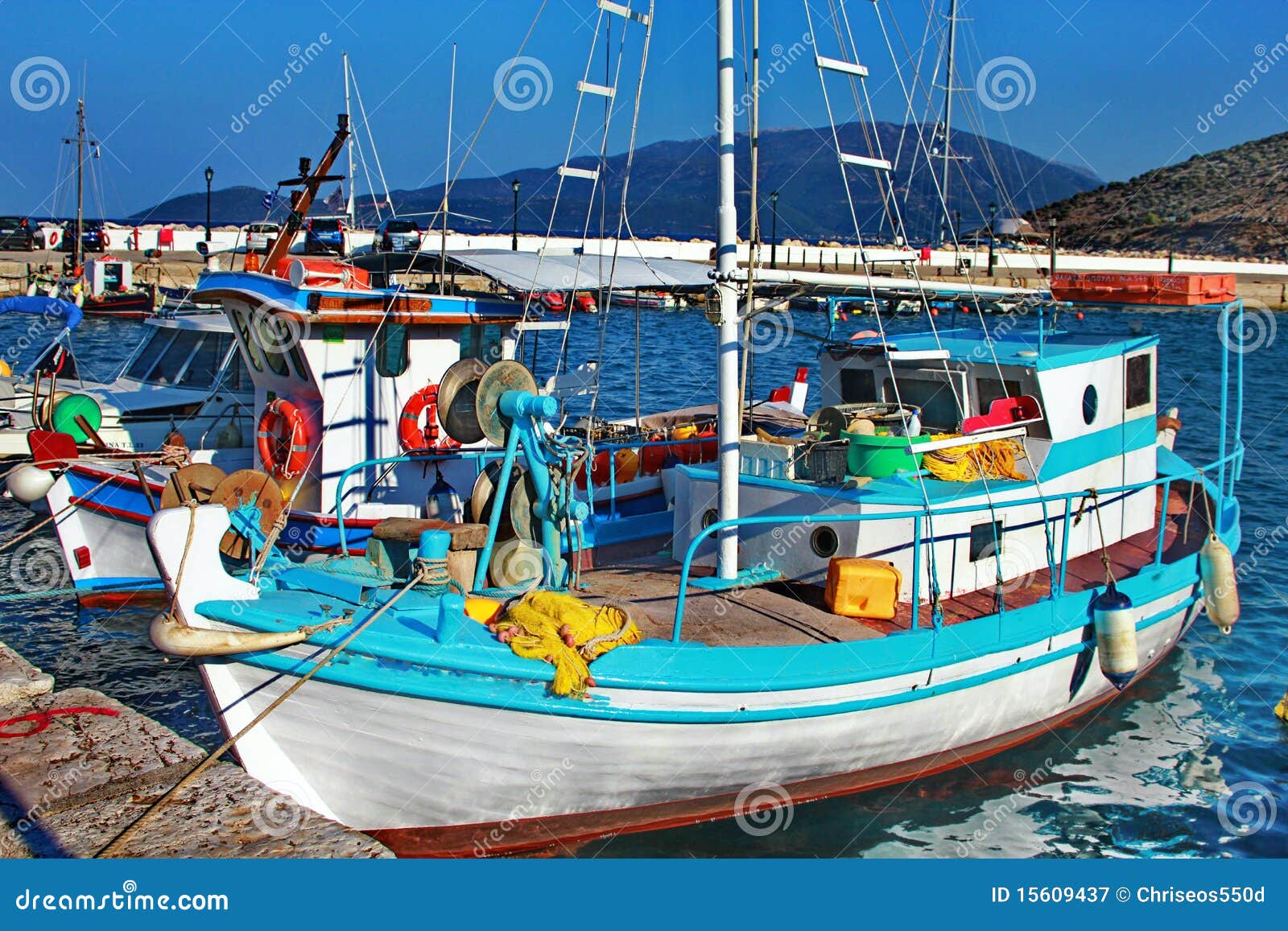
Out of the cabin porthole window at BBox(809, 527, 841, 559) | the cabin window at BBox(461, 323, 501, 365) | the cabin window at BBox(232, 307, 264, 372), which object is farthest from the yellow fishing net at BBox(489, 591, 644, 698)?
the cabin window at BBox(232, 307, 264, 372)

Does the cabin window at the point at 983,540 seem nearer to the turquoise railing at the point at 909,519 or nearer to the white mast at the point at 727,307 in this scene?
the turquoise railing at the point at 909,519

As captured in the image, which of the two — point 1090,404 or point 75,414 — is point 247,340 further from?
point 1090,404

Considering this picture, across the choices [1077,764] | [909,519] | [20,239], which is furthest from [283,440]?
[20,239]

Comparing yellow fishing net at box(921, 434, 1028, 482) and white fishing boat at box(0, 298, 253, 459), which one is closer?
yellow fishing net at box(921, 434, 1028, 482)

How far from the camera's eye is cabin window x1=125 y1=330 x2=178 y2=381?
17781 mm

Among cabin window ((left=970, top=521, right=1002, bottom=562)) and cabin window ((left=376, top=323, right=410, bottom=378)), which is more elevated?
cabin window ((left=376, top=323, right=410, bottom=378))

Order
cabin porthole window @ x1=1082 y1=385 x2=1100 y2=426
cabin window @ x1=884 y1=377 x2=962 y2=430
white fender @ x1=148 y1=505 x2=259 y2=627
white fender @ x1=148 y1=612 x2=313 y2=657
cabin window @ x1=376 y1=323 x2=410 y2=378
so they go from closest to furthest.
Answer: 1. white fender @ x1=148 y1=612 x2=313 y2=657
2. white fender @ x1=148 y1=505 x2=259 y2=627
3. cabin window @ x1=884 y1=377 x2=962 y2=430
4. cabin porthole window @ x1=1082 y1=385 x2=1100 y2=426
5. cabin window @ x1=376 y1=323 x2=410 y2=378

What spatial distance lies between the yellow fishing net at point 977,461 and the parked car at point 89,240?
2217 inches

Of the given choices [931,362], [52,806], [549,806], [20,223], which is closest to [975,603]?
[931,362]

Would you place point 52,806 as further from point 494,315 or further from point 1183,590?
point 1183,590

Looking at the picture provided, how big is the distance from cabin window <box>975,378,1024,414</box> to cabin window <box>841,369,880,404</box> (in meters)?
1.00

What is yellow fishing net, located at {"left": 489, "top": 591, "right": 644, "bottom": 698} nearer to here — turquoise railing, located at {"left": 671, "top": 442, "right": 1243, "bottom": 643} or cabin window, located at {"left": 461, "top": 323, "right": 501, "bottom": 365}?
turquoise railing, located at {"left": 671, "top": 442, "right": 1243, "bottom": 643}

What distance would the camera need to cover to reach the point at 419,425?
40.7 feet

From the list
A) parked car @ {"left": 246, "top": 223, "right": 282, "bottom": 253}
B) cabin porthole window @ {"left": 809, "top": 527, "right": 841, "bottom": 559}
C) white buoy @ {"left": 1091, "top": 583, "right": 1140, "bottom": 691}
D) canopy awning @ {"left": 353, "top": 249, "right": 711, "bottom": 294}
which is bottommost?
white buoy @ {"left": 1091, "top": 583, "right": 1140, "bottom": 691}
